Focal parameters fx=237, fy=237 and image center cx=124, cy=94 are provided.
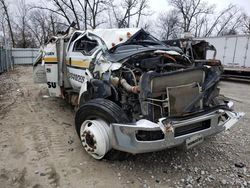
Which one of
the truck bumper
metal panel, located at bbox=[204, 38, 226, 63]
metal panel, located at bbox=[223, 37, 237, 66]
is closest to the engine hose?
the truck bumper

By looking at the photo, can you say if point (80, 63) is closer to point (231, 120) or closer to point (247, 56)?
point (231, 120)

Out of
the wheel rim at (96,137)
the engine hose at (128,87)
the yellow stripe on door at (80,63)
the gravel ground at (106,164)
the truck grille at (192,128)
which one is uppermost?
the yellow stripe on door at (80,63)

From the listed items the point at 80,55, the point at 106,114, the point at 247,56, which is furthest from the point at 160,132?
the point at 247,56

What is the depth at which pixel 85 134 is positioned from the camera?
344cm

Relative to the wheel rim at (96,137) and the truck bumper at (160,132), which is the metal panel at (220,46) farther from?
the wheel rim at (96,137)

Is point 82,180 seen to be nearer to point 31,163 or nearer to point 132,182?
point 132,182

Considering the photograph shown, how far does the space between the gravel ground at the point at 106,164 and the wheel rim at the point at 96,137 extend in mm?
205

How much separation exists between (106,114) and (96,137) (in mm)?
361

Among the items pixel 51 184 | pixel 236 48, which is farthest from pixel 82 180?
pixel 236 48

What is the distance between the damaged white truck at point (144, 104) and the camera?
2.93m

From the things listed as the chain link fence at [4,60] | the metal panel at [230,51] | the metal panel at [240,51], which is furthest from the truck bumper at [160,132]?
the chain link fence at [4,60]

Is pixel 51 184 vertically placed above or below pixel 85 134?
below

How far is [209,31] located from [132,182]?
153 feet

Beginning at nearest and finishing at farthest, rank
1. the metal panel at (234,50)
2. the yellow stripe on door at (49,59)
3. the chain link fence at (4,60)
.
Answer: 1. the yellow stripe on door at (49,59)
2. the metal panel at (234,50)
3. the chain link fence at (4,60)
